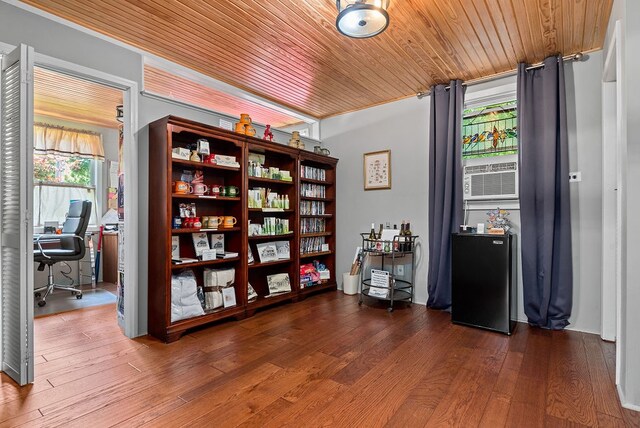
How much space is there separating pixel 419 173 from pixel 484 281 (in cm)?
149

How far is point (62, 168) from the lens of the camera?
16.3ft

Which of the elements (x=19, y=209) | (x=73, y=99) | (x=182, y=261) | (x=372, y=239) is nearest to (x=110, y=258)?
(x=73, y=99)

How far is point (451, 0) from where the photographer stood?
219 centimetres

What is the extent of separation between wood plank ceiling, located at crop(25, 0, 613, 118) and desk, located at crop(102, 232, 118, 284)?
319 cm

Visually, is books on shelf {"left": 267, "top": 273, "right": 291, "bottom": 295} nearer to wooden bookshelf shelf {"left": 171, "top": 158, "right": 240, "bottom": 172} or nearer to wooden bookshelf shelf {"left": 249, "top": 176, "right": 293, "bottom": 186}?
wooden bookshelf shelf {"left": 249, "top": 176, "right": 293, "bottom": 186}

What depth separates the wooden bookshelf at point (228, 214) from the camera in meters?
2.71

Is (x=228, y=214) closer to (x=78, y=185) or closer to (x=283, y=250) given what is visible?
(x=283, y=250)

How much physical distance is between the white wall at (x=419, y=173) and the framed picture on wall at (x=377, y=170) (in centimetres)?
7

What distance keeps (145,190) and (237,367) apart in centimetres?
176

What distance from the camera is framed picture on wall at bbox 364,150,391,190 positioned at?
4.14 meters

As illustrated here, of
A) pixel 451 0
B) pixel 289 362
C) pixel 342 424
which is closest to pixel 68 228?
pixel 289 362

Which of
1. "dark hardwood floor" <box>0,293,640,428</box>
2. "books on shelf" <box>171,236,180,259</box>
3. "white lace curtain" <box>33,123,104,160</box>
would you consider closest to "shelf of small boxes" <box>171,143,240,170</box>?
"books on shelf" <box>171,236,180,259</box>

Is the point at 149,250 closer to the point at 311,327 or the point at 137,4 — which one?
the point at 311,327

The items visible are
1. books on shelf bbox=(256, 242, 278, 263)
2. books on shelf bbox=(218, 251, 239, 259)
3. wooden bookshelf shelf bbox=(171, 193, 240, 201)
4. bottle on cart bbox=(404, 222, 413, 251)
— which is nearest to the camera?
wooden bookshelf shelf bbox=(171, 193, 240, 201)
